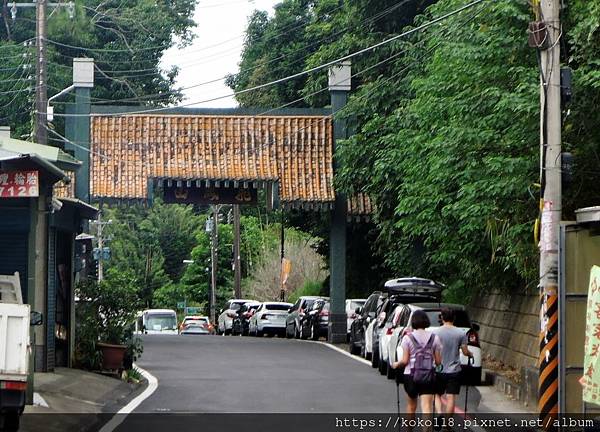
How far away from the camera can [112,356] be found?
26016 millimetres

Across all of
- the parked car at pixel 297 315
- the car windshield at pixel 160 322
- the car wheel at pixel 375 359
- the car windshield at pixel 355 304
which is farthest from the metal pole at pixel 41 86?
the car windshield at pixel 160 322

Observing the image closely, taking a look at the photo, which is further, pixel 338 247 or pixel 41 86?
pixel 338 247

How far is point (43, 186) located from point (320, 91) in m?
22.7

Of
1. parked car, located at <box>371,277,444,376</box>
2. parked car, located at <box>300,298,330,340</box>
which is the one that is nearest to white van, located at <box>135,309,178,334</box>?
parked car, located at <box>300,298,330,340</box>

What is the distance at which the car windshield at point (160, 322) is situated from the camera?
61097mm

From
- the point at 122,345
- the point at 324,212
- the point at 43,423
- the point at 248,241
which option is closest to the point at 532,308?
the point at 122,345

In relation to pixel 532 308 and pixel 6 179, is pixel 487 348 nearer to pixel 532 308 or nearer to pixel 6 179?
pixel 532 308

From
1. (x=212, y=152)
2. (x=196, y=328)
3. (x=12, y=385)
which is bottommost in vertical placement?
(x=196, y=328)

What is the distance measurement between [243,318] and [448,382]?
1433 inches

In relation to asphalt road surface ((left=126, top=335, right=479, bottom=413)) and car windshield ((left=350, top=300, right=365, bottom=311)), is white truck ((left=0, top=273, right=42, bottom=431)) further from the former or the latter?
car windshield ((left=350, top=300, right=365, bottom=311))

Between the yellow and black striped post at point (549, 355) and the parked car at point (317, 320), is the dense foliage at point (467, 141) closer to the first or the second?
the parked car at point (317, 320)

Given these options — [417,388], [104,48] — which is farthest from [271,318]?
[417,388]

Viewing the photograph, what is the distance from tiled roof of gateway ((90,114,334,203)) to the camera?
39.2m

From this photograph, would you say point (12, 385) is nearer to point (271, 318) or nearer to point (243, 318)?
point (271, 318)
